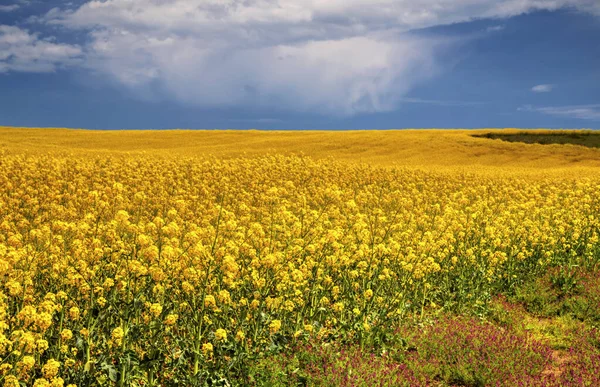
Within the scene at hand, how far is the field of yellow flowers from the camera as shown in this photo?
6973 mm

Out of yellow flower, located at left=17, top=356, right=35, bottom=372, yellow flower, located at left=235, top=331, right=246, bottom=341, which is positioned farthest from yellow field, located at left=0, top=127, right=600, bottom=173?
yellow flower, located at left=17, top=356, right=35, bottom=372

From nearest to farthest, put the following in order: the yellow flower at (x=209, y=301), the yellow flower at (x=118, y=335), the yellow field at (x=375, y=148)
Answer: the yellow flower at (x=118, y=335)
the yellow flower at (x=209, y=301)
the yellow field at (x=375, y=148)

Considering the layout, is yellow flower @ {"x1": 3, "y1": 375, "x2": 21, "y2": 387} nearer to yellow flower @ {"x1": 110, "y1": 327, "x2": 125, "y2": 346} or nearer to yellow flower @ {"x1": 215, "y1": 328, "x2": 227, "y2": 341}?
yellow flower @ {"x1": 110, "y1": 327, "x2": 125, "y2": 346}

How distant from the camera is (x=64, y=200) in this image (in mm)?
20234

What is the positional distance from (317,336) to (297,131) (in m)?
58.4

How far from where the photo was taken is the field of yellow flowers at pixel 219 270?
6973 millimetres

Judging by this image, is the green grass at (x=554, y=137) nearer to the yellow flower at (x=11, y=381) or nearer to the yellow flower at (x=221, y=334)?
the yellow flower at (x=221, y=334)

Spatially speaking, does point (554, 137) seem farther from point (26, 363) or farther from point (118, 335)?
point (26, 363)

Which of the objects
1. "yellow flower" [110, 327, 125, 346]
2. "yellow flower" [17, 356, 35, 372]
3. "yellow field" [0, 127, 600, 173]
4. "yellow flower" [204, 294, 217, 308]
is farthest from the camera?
"yellow field" [0, 127, 600, 173]

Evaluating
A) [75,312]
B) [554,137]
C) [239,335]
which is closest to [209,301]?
[239,335]

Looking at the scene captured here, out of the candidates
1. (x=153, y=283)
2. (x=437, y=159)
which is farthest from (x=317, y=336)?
(x=437, y=159)

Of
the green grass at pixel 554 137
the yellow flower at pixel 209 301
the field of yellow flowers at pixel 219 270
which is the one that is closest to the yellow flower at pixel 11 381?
the field of yellow flowers at pixel 219 270

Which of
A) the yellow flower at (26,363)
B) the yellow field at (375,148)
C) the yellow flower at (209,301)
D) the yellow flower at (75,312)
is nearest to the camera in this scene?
the yellow flower at (26,363)

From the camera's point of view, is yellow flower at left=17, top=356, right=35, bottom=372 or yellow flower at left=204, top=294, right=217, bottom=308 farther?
yellow flower at left=204, top=294, right=217, bottom=308
